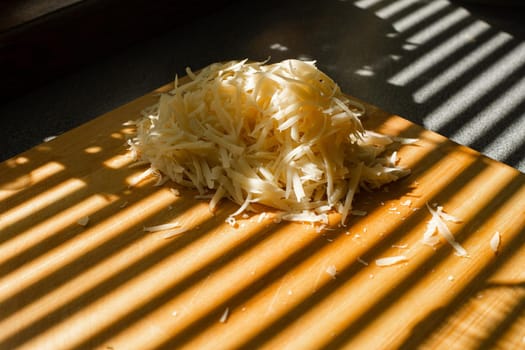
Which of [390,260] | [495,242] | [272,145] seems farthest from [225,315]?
[495,242]

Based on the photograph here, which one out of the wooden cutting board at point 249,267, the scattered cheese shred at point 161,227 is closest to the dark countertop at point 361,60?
the wooden cutting board at point 249,267

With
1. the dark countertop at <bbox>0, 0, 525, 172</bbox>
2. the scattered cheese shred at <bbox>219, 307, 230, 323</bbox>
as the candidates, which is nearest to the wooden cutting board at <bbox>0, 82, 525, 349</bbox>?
the scattered cheese shred at <bbox>219, 307, 230, 323</bbox>

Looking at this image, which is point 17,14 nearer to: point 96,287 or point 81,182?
point 81,182

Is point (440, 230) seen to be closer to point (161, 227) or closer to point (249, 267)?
point (249, 267)

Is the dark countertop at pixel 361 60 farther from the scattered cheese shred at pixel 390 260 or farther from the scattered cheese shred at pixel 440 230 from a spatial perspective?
the scattered cheese shred at pixel 390 260

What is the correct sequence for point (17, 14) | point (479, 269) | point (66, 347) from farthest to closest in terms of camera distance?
point (17, 14), point (479, 269), point (66, 347)

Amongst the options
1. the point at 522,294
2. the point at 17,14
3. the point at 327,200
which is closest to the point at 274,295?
the point at 327,200
